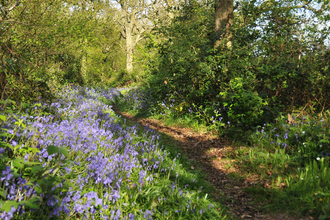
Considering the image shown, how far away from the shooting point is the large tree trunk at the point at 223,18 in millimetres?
7925

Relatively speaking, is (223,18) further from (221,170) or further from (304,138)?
(221,170)

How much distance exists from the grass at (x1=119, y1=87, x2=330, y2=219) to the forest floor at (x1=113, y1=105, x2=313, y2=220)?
4.1 inches

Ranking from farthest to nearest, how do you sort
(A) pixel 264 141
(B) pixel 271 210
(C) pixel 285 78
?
(C) pixel 285 78 → (A) pixel 264 141 → (B) pixel 271 210

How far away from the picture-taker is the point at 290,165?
446 centimetres

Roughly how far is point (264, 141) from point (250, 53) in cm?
296

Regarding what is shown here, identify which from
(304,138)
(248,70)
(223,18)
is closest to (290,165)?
(304,138)

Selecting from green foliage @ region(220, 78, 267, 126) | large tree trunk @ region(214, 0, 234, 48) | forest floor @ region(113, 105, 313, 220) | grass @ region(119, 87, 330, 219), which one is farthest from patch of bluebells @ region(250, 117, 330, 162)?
large tree trunk @ region(214, 0, 234, 48)

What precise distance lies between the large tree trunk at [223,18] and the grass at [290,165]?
3536 millimetres

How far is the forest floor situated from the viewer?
3.65 meters

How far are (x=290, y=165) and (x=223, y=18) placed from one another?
5727mm

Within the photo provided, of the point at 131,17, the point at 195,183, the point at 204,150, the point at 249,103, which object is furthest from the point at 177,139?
the point at 131,17

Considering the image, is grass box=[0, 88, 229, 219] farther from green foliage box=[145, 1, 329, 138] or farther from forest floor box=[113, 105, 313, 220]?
green foliage box=[145, 1, 329, 138]

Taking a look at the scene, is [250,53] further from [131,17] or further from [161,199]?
[131,17]

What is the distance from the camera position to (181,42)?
8805 millimetres
